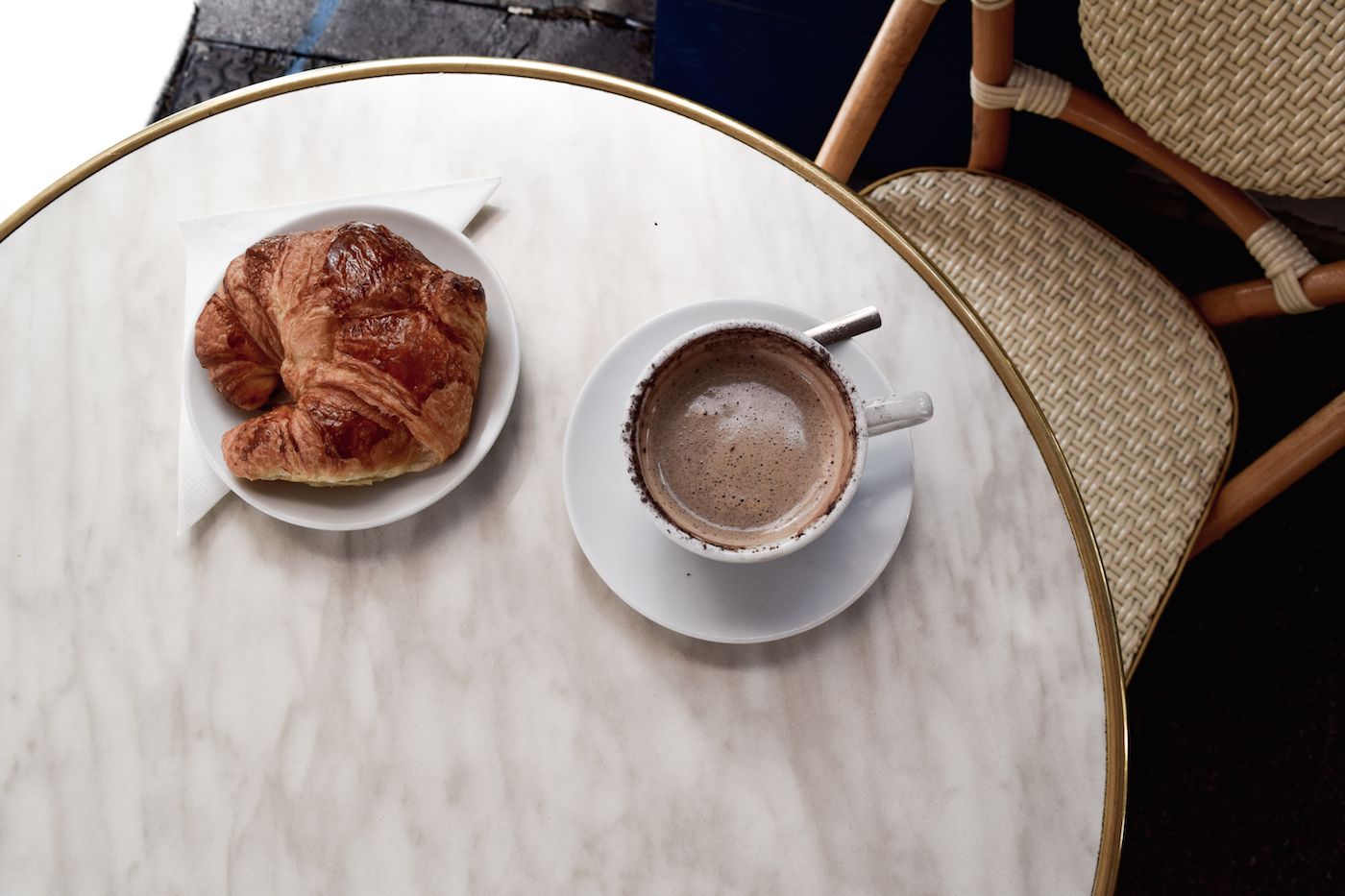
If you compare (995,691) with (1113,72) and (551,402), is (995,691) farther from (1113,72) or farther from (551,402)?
(1113,72)

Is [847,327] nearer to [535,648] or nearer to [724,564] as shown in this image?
[724,564]

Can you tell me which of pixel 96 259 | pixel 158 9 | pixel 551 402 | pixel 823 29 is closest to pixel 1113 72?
pixel 823 29

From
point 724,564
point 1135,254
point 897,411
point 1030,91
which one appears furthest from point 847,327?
point 1135,254

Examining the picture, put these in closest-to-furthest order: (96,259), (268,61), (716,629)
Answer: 1. (716,629)
2. (96,259)
3. (268,61)

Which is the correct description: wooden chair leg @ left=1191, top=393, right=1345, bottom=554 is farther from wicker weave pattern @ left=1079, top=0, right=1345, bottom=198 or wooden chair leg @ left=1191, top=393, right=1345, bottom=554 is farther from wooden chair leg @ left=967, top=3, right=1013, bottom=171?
wooden chair leg @ left=967, top=3, right=1013, bottom=171

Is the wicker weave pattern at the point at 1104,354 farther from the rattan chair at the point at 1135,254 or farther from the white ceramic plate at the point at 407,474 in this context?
the white ceramic plate at the point at 407,474

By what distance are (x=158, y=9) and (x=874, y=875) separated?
2050mm

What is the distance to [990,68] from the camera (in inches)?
43.1

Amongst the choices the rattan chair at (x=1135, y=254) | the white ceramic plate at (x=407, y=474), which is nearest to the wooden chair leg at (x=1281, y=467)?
the rattan chair at (x=1135, y=254)

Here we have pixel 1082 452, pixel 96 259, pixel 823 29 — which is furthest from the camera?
pixel 823 29

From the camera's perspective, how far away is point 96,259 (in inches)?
37.6

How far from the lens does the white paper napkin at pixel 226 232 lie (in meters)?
0.87

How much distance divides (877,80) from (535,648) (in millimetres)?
701

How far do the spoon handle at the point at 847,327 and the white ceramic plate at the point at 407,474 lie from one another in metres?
0.27
